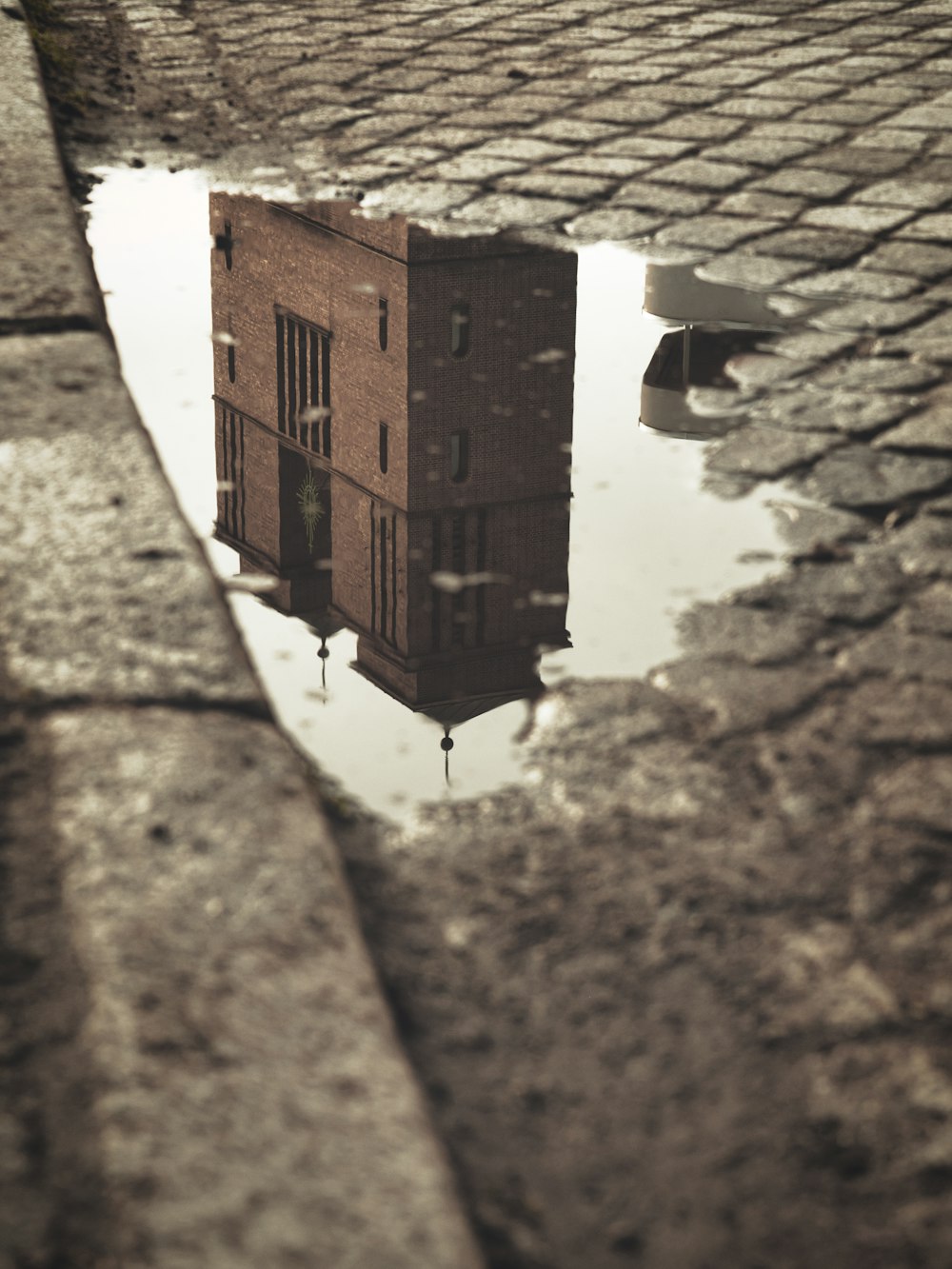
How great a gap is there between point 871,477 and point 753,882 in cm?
128

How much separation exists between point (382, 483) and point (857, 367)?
1159 mm

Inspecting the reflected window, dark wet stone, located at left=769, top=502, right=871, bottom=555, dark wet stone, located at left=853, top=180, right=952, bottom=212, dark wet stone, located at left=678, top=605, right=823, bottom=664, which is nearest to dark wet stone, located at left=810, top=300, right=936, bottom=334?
dark wet stone, located at left=853, top=180, right=952, bottom=212

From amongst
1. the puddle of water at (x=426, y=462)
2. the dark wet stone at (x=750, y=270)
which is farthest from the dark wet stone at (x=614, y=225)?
the dark wet stone at (x=750, y=270)

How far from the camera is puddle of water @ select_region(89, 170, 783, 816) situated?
236 cm

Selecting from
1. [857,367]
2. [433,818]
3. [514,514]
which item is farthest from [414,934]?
[857,367]

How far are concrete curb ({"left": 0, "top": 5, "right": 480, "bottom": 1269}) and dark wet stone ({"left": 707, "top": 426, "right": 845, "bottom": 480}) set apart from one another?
1145mm

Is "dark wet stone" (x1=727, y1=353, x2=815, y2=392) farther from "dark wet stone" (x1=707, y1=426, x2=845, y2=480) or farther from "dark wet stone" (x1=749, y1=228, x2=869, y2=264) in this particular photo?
"dark wet stone" (x1=749, y1=228, x2=869, y2=264)

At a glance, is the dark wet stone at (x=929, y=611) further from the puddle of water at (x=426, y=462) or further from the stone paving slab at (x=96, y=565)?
the stone paving slab at (x=96, y=565)

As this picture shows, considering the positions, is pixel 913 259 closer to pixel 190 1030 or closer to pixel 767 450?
pixel 767 450

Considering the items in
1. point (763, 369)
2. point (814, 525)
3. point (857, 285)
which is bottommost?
point (814, 525)

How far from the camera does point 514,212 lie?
13.9ft

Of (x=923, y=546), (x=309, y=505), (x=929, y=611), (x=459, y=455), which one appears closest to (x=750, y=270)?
(x=459, y=455)

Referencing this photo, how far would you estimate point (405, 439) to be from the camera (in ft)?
9.82

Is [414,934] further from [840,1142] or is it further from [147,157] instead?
[147,157]
